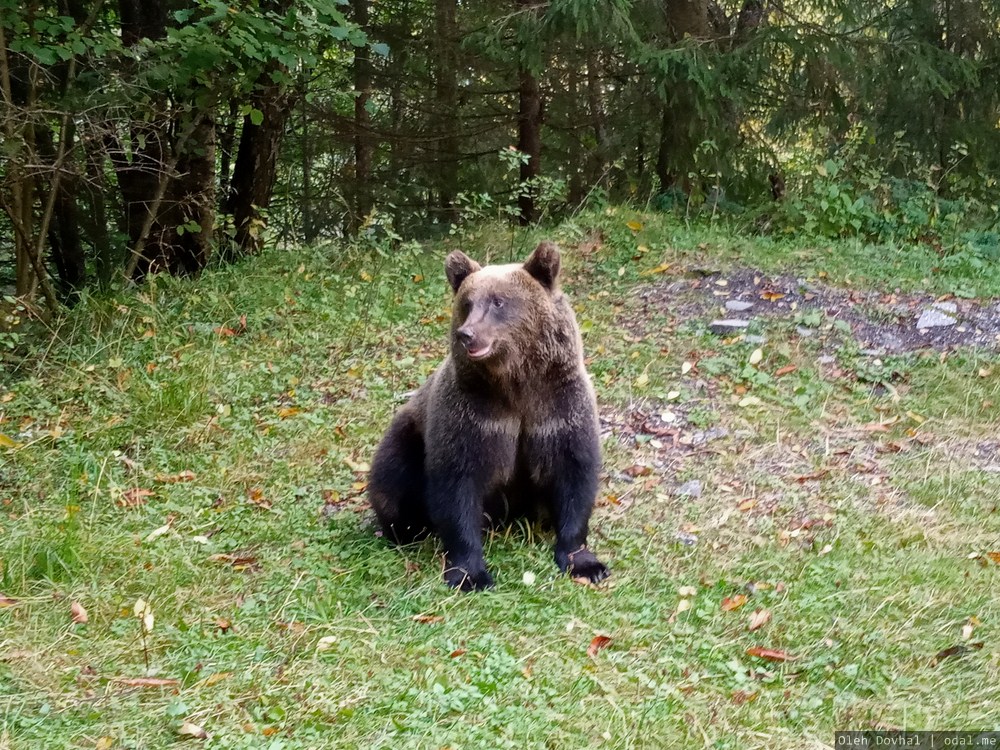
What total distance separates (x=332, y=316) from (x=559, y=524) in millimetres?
3795

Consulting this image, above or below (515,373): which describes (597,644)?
below

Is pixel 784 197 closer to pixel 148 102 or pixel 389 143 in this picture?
pixel 389 143

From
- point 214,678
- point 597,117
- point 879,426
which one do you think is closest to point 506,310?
point 214,678

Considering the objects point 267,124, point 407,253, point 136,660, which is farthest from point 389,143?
point 136,660

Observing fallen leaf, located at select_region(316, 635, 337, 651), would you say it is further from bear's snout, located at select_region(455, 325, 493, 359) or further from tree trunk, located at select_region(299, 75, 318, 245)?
tree trunk, located at select_region(299, 75, 318, 245)

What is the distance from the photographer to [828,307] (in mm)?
7344

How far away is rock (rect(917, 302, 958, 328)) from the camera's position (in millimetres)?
7027

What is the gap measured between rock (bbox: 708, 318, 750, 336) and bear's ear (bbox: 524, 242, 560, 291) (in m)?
3.07

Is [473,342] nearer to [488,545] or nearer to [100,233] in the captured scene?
[488,545]

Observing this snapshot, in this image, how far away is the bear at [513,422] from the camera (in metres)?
4.17

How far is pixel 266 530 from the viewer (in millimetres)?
4805

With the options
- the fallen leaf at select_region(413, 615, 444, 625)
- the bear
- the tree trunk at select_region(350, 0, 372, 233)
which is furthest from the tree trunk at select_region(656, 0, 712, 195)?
the fallen leaf at select_region(413, 615, 444, 625)

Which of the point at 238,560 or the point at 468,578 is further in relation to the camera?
the point at 238,560

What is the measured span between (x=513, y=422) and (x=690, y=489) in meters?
1.39
